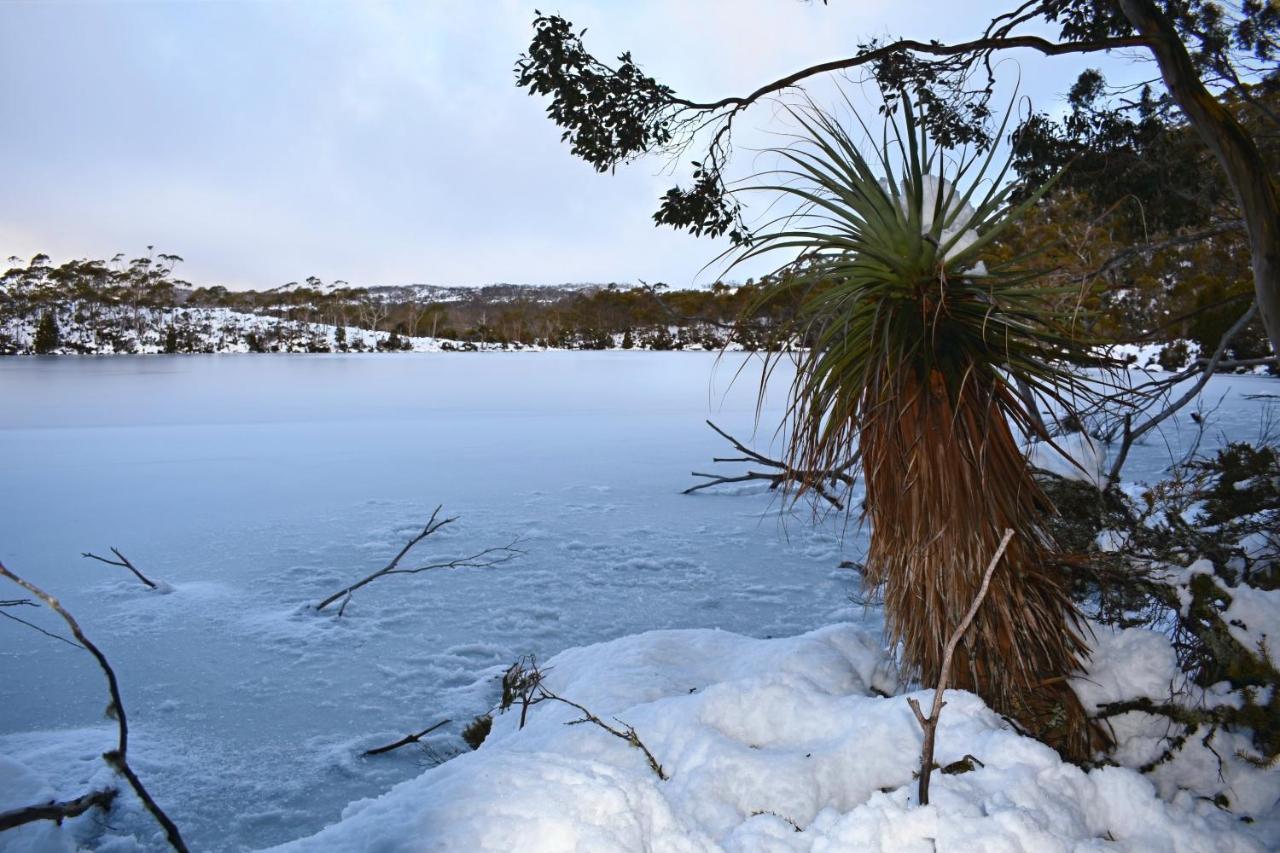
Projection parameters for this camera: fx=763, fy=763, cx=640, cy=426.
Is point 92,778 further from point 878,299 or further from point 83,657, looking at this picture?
point 878,299

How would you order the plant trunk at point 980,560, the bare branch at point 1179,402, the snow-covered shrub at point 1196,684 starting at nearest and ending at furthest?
the snow-covered shrub at point 1196,684 < the plant trunk at point 980,560 < the bare branch at point 1179,402

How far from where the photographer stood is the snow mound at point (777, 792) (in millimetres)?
1700

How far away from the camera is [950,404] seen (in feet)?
7.22

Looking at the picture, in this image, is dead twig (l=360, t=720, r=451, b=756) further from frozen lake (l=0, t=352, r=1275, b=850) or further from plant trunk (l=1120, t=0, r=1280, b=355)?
plant trunk (l=1120, t=0, r=1280, b=355)

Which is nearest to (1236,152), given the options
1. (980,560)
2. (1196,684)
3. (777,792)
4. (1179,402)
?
(1179,402)

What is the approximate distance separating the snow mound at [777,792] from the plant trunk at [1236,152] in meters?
3.52

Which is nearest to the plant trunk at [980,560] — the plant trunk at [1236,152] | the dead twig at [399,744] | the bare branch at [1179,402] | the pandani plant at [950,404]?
the pandani plant at [950,404]

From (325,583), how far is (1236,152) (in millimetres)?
6331

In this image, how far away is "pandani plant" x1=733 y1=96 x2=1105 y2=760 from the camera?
2164 millimetres

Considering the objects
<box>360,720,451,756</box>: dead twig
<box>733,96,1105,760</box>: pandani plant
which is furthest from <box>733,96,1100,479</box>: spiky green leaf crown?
<box>360,720,451,756</box>: dead twig

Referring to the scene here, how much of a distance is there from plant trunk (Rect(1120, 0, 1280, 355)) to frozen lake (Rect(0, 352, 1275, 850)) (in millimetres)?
2613

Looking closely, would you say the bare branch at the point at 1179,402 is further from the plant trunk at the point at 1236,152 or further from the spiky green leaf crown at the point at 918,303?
the spiky green leaf crown at the point at 918,303

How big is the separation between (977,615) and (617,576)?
154 inches

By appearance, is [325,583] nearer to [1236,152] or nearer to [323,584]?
[323,584]
